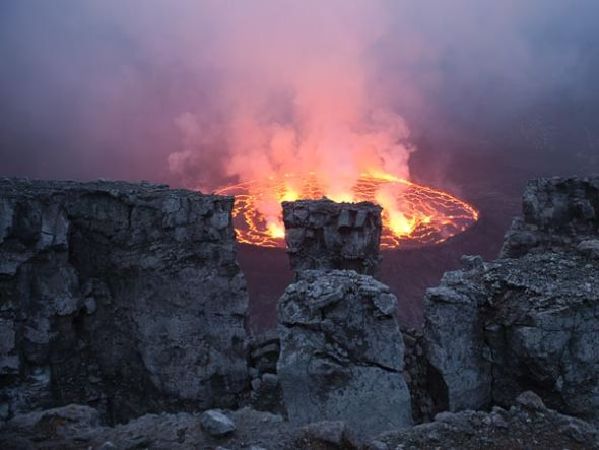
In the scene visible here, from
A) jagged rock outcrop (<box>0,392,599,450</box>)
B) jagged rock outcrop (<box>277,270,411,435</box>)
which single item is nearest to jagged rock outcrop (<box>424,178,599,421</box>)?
jagged rock outcrop (<box>277,270,411,435</box>)

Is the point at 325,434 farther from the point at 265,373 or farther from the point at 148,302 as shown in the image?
the point at 148,302

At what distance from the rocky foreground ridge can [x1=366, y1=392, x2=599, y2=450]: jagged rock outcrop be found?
0.03 m

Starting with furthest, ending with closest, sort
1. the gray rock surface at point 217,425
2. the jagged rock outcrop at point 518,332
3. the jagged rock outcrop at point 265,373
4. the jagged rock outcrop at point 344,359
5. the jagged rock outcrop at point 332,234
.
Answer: the jagged rock outcrop at point 332,234, the jagged rock outcrop at point 265,373, the jagged rock outcrop at point 518,332, the jagged rock outcrop at point 344,359, the gray rock surface at point 217,425

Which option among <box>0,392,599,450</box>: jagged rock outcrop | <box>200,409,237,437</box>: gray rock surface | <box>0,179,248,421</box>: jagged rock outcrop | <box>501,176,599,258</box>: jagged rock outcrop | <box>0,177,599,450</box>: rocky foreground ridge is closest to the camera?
<box>0,392,599,450</box>: jagged rock outcrop

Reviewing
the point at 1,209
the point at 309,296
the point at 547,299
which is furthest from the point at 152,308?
the point at 547,299

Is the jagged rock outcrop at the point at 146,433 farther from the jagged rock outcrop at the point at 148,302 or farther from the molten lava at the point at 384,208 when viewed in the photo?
the molten lava at the point at 384,208

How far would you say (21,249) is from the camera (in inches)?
611

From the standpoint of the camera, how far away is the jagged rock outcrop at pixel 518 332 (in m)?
11.4

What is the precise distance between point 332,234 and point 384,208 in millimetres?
17617

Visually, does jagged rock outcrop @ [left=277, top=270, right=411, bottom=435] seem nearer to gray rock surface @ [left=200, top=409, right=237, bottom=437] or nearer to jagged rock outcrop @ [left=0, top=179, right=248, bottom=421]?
gray rock surface @ [left=200, top=409, right=237, bottom=437]

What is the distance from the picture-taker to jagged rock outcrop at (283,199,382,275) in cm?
2109

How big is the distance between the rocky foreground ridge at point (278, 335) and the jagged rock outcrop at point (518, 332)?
1.6 inches

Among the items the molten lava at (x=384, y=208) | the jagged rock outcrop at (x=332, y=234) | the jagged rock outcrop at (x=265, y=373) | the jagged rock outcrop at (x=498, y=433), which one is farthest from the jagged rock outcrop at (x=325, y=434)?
the molten lava at (x=384, y=208)

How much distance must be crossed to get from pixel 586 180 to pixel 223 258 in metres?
12.0
